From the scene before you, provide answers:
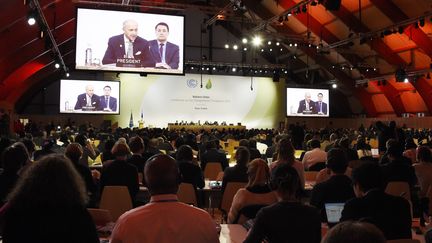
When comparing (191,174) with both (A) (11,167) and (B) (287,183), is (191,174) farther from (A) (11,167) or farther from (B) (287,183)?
(B) (287,183)

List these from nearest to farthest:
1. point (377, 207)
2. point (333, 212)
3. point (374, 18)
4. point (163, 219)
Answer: point (163, 219) < point (377, 207) < point (333, 212) < point (374, 18)

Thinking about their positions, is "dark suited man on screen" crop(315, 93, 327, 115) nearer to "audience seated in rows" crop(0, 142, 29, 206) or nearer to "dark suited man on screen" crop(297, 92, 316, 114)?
"dark suited man on screen" crop(297, 92, 316, 114)

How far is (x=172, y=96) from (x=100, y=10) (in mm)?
12991

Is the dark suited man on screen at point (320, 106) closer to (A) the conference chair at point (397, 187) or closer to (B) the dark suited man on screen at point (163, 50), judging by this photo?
(B) the dark suited man on screen at point (163, 50)

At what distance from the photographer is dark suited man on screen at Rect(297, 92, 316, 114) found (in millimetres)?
22906

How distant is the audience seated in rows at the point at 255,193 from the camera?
3.74 m

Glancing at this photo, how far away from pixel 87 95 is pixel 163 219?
17992 mm

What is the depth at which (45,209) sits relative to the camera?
1969 millimetres

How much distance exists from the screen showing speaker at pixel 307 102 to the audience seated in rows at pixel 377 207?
19685mm

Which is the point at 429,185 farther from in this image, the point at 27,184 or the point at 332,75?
the point at 332,75

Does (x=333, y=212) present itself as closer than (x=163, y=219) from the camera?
No

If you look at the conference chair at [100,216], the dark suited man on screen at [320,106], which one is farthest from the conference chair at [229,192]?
the dark suited man on screen at [320,106]

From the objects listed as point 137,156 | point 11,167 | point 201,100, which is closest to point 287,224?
point 11,167

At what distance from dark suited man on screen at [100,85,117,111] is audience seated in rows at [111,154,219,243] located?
16.8 m
